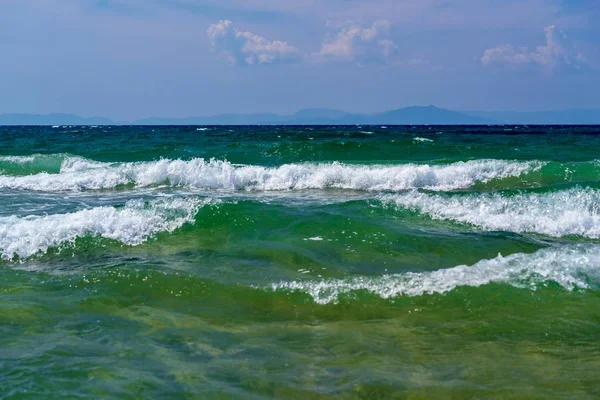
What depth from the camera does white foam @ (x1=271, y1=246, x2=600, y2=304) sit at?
24.0 feet

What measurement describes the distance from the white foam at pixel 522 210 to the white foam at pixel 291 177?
22.3 ft

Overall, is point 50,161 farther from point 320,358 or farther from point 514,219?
point 320,358

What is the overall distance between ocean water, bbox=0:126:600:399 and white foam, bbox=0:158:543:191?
20.0 feet

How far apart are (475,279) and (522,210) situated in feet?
21.0

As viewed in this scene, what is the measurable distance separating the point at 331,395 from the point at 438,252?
5.68 metres

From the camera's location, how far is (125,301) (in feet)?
23.4

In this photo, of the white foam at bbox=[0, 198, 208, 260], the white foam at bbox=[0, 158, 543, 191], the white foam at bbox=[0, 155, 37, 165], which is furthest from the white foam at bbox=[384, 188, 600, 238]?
the white foam at bbox=[0, 155, 37, 165]

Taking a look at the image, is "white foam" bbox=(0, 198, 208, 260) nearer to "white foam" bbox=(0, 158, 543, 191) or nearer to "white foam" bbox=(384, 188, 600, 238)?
"white foam" bbox=(384, 188, 600, 238)

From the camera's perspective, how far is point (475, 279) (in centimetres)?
766

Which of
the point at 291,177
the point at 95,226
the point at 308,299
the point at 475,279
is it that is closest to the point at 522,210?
the point at 475,279

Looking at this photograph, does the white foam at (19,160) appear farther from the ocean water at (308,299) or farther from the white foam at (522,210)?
the white foam at (522,210)

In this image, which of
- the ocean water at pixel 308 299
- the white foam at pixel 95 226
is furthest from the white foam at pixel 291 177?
the white foam at pixel 95 226

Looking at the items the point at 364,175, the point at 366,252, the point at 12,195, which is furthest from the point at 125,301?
the point at 364,175

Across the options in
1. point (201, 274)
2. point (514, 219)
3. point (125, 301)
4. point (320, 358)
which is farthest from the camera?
point (514, 219)
